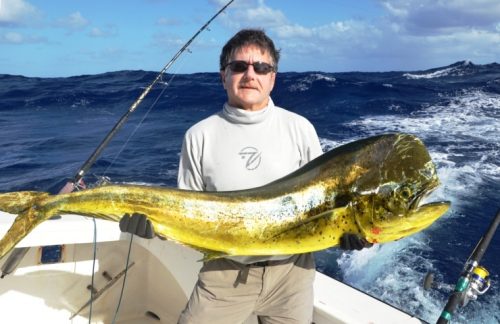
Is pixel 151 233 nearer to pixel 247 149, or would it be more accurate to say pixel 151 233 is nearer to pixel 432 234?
pixel 247 149

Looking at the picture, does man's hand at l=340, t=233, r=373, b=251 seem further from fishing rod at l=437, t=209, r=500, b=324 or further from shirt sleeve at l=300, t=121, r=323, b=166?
fishing rod at l=437, t=209, r=500, b=324

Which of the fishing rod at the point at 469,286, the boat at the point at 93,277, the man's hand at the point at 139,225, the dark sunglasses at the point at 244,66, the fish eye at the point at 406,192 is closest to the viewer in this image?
the fish eye at the point at 406,192

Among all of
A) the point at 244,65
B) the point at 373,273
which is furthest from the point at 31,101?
the point at 244,65

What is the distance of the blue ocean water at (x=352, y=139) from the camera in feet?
18.7

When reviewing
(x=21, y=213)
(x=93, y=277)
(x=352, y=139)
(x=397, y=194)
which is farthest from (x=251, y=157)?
(x=352, y=139)

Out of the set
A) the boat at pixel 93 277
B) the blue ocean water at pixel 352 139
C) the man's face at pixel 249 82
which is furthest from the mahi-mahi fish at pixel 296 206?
the blue ocean water at pixel 352 139

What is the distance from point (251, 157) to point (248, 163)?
4 centimetres

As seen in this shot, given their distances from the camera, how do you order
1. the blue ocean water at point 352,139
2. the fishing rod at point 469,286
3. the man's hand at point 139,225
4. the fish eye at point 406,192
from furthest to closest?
the blue ocean water at point 352,139 → the fishing rod at point 469,286 → the man's hand at point 139,225 → the fish eye at point 406,192

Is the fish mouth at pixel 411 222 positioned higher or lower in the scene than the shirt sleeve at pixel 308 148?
lower

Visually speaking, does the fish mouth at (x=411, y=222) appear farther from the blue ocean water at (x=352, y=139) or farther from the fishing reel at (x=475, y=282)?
the blue ocean water at (x=352, y=139)

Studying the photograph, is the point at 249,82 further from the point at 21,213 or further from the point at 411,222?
the point at 21,213

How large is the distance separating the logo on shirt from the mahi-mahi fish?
1.05ft

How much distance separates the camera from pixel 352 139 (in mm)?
11719

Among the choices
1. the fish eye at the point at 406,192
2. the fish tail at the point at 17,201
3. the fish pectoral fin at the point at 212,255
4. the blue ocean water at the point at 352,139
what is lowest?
the blue ocean water at the point at 352,139
